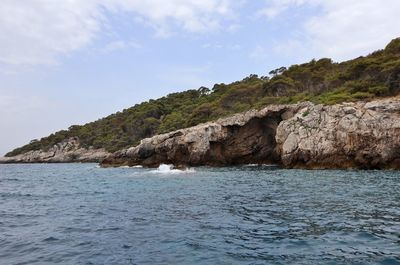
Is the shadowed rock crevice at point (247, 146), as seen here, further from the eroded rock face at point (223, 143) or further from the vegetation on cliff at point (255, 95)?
the vegetation on cliff at point (255, 95)

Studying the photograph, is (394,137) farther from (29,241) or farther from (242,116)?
(29,241)

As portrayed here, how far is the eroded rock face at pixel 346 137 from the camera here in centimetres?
4247

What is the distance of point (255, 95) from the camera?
90562 millimetres

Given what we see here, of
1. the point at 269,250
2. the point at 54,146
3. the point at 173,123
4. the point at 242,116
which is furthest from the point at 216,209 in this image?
the point at 54,146

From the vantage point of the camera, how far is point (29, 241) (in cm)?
1331

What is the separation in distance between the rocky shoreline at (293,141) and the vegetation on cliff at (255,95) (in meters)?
6.09

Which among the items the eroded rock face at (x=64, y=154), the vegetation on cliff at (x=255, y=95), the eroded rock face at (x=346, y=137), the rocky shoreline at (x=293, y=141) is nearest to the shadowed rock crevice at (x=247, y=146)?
the rocky shoreline at (x=293, y=141)

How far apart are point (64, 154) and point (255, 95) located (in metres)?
66.9

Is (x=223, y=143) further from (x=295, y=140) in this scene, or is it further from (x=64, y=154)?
(x=64, y=154)

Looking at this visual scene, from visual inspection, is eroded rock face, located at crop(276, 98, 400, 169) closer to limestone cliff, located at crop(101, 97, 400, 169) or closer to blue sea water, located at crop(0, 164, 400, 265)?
limestone cliff, located at crop(101, 97, 400, 169)

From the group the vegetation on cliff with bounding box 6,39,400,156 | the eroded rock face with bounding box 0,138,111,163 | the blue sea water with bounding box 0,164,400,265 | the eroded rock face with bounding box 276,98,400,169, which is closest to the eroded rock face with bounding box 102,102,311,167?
the vegetation on cliff with bounding box 6,39,400,156

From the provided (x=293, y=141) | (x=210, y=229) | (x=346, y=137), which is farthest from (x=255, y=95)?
(x=210, y=229)

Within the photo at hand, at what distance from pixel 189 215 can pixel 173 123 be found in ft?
247

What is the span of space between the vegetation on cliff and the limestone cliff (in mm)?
6208
